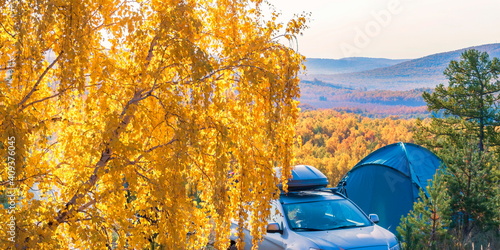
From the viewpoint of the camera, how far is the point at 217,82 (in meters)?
5.75

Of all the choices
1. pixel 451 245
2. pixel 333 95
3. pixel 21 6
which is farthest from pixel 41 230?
pixel 333 95

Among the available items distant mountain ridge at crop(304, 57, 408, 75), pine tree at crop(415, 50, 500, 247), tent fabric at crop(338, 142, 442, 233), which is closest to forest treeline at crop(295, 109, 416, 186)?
pine tree at crop(415, 50, 500, 247)

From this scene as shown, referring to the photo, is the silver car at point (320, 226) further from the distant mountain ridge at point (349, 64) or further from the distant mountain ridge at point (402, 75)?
the distant mountain ridge at point (349, 64)

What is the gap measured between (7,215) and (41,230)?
1.71 feet

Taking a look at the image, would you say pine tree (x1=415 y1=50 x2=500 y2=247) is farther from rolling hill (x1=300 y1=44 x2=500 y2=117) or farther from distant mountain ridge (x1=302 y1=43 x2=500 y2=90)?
distant mountain ridge (x1=302 y1=43 x2=500 y2=90)

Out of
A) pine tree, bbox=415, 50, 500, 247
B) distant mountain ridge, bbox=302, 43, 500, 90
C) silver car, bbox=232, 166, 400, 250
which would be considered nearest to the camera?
silver car, bbox=232, 166, 400, 250

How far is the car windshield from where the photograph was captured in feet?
25.6

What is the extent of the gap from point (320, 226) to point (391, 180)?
3.97m

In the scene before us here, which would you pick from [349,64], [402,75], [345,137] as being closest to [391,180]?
[345,137]

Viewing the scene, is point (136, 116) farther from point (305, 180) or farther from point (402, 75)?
point (402, 75)

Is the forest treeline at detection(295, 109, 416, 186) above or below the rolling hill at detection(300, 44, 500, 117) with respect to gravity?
below

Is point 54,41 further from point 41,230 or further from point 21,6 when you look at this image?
point 41,230

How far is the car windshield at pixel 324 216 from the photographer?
7.80 m

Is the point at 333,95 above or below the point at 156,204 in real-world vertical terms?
above
